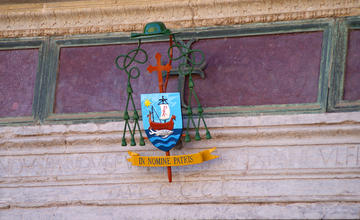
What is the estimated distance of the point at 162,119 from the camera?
280 cm

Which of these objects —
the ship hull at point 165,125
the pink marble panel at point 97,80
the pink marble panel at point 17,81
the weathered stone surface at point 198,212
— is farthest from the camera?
the pink marble panel at point 17,81

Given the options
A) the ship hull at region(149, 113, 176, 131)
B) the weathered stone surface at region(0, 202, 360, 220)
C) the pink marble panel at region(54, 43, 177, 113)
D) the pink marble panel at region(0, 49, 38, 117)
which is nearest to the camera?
the weathered stone surface at region(0, 202, 360, 220)

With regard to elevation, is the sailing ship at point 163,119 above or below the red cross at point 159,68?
below

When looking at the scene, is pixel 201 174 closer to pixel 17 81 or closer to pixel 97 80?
pixel 97 80

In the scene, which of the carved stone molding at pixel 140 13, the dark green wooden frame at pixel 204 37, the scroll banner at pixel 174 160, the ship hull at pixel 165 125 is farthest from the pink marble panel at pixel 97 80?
the scroll banner at pixel 174 160

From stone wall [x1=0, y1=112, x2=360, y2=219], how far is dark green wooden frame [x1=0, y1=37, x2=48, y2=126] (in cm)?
6

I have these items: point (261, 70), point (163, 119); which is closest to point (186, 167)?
point (163, 119)

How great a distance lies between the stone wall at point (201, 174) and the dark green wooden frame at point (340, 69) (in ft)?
0.19

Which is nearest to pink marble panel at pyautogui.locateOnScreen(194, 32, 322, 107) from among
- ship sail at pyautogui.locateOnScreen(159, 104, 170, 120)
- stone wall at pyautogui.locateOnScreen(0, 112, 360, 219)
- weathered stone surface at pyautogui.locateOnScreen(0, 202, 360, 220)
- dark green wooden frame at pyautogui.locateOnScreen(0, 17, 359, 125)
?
dark green wooden frame at pyautogui.locateOnScreen(0, 17, 359, 125)

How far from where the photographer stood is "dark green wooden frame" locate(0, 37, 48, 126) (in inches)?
123

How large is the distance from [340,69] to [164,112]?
40.8 inches

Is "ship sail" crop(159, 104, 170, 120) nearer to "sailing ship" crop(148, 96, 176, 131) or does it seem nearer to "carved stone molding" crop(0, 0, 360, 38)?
"sailing ship" crop(148, 96, 176, 131)

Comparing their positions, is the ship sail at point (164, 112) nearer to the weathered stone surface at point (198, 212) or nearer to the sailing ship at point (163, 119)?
the sailing ship at point (163, 119)

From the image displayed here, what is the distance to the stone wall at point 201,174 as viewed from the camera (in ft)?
8.91
